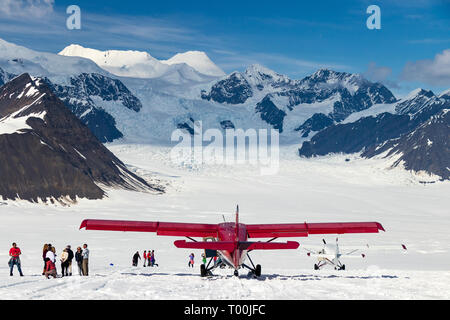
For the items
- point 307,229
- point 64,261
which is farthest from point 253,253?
point 64,261

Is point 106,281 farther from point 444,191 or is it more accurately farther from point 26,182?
point 444,191

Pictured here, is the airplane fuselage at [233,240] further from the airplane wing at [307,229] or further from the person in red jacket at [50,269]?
the person in red jacket at [50,269]

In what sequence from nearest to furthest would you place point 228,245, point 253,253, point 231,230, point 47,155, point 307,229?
point 228,245 → point 231,230 → point 307,229 → point 253,253 → point 47,155

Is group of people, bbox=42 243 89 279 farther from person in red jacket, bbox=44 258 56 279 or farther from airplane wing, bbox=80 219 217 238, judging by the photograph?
airplane wing, bbox=80 219 217 238

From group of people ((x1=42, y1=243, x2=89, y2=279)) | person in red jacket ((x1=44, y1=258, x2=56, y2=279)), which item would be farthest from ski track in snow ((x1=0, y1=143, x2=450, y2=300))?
group of people ((x1=42, y1=243, x2=89, y2=279))

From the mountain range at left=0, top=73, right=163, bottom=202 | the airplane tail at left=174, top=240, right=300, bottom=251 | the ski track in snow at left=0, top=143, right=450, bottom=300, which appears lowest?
A: the ski track in snow at left=0, top=143, right=450, bottom=300

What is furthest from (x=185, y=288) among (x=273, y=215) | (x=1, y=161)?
(x=1, y=161)

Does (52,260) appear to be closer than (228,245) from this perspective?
No

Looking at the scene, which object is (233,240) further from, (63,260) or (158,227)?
(63,260)

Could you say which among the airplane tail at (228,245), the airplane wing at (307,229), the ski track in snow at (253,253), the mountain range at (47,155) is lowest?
the ski track in snow at (253,253)

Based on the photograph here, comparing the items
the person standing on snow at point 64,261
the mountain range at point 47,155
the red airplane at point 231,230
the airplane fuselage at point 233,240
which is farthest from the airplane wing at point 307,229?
the mountain range at point 47,155
